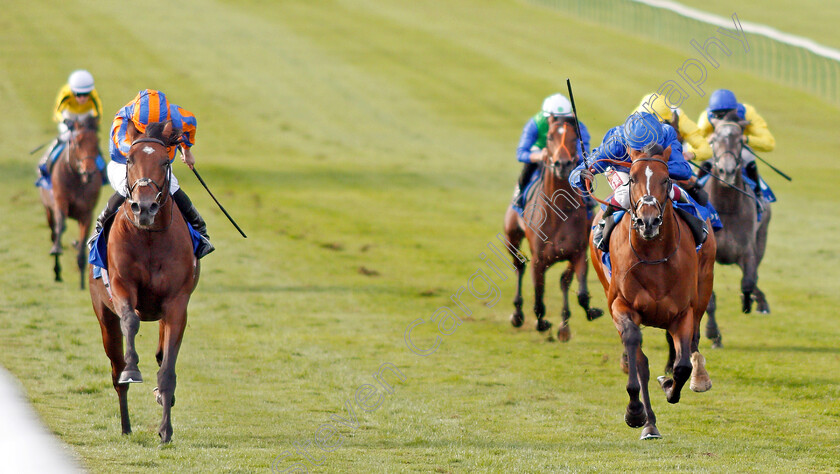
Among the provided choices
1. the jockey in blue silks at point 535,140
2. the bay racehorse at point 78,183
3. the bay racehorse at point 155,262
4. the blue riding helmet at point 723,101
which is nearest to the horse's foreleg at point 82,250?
the bay racehorse at point 78,183

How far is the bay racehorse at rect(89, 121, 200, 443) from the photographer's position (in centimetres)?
706

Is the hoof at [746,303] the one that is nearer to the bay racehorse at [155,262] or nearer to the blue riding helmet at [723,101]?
the blue riding helmet at [723,101]

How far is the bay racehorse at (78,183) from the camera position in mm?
13680

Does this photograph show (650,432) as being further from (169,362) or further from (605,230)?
(169,362)

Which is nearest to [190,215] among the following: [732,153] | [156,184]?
[156,184]

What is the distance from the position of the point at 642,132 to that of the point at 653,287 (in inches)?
40.4

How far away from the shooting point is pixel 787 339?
38.2ft

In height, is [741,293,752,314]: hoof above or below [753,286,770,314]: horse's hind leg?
above

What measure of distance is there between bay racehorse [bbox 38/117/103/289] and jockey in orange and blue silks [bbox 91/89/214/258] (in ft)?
19.3

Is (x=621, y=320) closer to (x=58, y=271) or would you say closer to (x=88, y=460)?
(x=88, y=460)

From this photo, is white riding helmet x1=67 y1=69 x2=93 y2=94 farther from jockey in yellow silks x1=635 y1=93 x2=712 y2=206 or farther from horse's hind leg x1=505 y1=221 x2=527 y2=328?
jockey in yellow silks x1=635 y1=93 x2=712 y2=206

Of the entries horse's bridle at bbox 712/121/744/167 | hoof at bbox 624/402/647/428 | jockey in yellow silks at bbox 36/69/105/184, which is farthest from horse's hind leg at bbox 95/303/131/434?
jockey in yellow silks at bbox 36/69/105/184

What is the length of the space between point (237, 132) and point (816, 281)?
16139mm

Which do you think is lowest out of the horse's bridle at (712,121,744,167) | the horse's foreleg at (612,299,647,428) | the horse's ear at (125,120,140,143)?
the horse's foreleg at (612,299,647,428)
